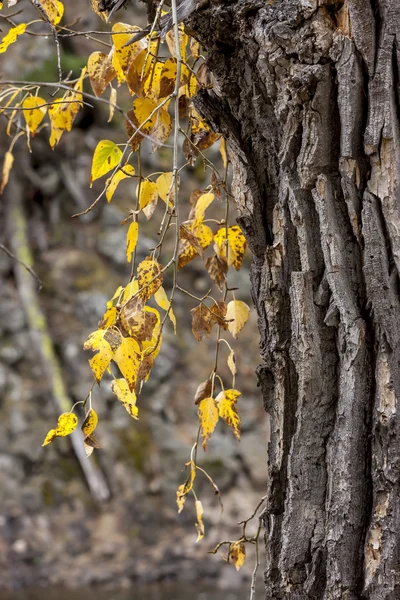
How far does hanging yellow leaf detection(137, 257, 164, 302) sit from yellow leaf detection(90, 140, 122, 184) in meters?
0.16

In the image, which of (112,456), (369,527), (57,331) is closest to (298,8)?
(369,527)

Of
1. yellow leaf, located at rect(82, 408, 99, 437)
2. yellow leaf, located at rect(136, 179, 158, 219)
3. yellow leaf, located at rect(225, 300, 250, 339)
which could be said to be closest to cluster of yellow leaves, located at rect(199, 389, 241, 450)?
yellow leaf, located at rect(225, 300, 250, 339)

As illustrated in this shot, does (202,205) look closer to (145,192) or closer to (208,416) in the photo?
(145,192)

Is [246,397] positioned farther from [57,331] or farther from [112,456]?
[57,331]

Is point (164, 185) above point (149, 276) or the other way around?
above

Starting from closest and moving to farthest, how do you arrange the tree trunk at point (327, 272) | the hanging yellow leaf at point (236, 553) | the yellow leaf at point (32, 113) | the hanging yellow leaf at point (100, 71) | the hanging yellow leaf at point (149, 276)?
the tree trunk at point (327, 272)
the hanging yellow leaf at point (149, 276)
the hanging yellow leaf at point (100, 71)
the hanging yellow leaf at point (236, 553)
the yellow leaf at point (32, 113)

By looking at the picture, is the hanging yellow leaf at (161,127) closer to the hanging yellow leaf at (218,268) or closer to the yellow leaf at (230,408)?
the hanging yellow leaf at (218,268)

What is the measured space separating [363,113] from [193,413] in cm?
434

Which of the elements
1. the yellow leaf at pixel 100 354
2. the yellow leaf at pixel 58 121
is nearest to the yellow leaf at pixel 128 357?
the yellow leaf at pixel 100 354

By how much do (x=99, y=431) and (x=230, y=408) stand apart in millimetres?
3914

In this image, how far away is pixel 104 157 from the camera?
98 centimetres

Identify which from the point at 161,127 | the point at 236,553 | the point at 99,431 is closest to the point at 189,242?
the point at 161,127

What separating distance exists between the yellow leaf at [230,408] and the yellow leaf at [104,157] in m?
0.43

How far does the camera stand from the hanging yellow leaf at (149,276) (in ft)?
3.05
